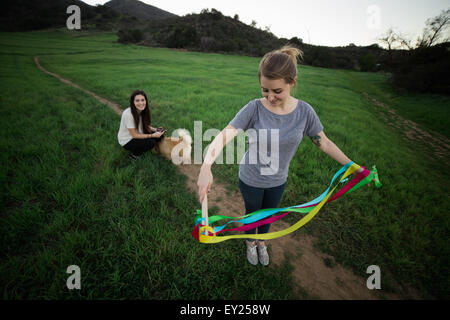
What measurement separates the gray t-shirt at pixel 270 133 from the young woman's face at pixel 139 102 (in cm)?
296

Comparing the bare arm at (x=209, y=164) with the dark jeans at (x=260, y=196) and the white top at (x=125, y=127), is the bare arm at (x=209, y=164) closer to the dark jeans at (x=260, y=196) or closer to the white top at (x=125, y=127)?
the dark jeans at (x=260, y=196)

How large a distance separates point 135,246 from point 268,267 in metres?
1.60

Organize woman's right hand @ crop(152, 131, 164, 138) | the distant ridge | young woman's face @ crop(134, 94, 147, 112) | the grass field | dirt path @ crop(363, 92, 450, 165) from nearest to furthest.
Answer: the grass field < young woman's face @ crop(134, 94, 147, 112) < woman's right hand @ crop(152, 131, 164, 138) < dirt path @ crop(363, 92, 450, 165) < the distant ridge

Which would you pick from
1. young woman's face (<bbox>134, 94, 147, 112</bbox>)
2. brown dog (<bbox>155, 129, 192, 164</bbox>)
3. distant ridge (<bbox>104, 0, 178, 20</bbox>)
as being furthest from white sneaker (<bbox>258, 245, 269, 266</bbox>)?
distant ridge (<bbox>104, 0, 178, 20</bbox>)

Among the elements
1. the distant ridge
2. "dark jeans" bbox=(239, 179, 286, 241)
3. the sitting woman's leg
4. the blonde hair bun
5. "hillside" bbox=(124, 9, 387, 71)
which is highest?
the distant ridge

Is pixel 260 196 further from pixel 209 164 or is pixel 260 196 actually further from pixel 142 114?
pixel 142 114

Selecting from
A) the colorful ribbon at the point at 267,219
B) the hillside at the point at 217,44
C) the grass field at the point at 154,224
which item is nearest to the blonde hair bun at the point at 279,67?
the colorful ribbon at the point at 267,219

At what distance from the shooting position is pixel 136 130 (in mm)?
3754

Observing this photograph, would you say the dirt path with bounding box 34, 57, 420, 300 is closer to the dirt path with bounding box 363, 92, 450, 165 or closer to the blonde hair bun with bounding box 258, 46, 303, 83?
the blonde hair bun with bounding box 258, 46, 303, 83

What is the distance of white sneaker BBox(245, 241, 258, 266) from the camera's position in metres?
2.11

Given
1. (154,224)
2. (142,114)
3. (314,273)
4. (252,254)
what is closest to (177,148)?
(142,114)

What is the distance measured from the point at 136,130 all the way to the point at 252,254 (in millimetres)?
3269

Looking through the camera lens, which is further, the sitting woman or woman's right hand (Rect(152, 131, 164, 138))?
woman's right hand (Rect(152, 131, 164, 138))

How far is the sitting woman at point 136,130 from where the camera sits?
3.63 metres
